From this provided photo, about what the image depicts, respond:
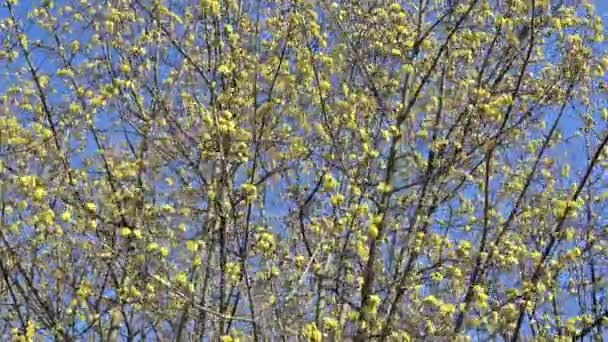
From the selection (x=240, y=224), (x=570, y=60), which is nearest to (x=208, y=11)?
(x=240, y=224)

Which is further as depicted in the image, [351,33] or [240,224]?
[351,33]

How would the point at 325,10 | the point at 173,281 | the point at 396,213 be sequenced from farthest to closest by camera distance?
1. the point at 325,10
2. the point at 396,213
3. the point at 173,281

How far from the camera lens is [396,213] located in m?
7.45

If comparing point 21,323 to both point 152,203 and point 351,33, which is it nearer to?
point 152,203

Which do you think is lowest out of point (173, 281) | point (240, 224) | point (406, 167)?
point (173, 281)

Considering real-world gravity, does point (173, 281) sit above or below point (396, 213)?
below

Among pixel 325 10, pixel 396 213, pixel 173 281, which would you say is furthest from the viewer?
pixel 325 10

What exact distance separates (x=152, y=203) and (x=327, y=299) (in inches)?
60.4

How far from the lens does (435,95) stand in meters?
7.79

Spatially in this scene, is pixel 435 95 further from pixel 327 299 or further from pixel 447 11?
pixel 327 299

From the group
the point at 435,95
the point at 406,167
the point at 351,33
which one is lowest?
the point at 406,167

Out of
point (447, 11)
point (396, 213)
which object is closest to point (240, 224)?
point (396, 213)

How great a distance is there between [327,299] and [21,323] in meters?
2.45

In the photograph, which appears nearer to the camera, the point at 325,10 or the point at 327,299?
the point at 327,299
